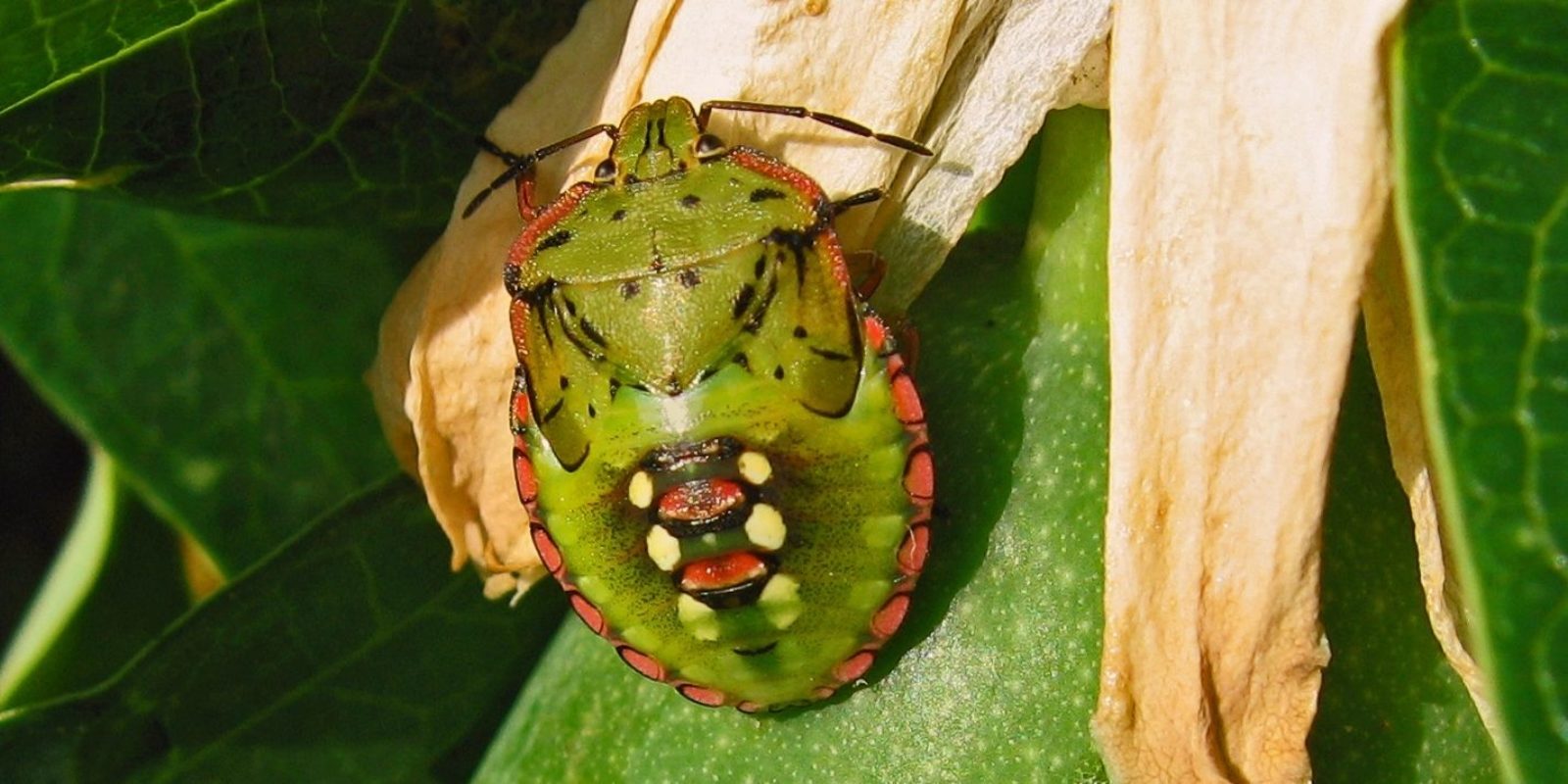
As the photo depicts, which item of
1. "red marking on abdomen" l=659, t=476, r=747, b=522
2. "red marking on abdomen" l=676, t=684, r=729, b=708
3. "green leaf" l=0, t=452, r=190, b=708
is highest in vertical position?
"red marking on abdomen" l=659, t=476, r=747, b=522

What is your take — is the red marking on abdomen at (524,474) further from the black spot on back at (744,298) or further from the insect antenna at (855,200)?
the insect antenna at (855,200)

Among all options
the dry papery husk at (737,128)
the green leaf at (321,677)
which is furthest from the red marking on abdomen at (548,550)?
the green leaf at (321,677)

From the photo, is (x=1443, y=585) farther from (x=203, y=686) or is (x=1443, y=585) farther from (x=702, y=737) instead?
(x=203, y=686)

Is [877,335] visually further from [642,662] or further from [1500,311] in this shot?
[1500,311]

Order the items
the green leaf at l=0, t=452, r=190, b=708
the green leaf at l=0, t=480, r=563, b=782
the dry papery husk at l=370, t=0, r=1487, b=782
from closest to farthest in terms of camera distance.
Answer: the dry papery husk at l=370, t=0, r=1487, b=782 < the green leaf at l=0, t=480, r=563, b=782 < the green leaf at l=0, t=452, r=190, b=708

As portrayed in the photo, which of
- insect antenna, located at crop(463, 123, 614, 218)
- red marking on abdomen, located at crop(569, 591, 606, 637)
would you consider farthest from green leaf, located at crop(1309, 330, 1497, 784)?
insect antenna, located at crop(463, 123, 614, 218)

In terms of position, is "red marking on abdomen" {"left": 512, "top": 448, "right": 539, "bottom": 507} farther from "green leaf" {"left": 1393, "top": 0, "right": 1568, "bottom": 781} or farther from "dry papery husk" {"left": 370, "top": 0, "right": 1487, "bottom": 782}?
"green leaf" {"left": 1393, "top": 0, "right": 1568, "bottom": 781}

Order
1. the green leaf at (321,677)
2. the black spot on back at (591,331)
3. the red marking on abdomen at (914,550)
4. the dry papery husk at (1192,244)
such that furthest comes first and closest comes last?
the green leaf at (321,677)
the black spot on back at (591,331)
the red marking on abdomen at (914,550)
the dry papery husk at (1192,244)
